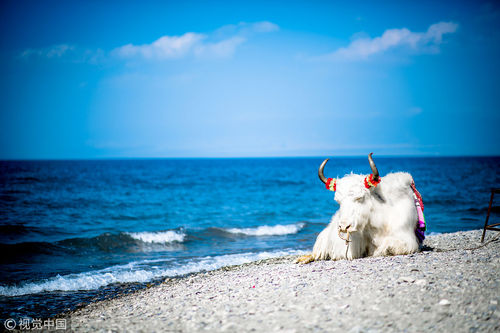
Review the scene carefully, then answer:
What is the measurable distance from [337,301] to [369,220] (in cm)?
226

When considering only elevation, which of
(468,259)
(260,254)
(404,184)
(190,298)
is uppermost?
(404,184)

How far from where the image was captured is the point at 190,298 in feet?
17.9

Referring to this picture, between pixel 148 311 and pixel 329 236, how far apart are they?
3.50 metres

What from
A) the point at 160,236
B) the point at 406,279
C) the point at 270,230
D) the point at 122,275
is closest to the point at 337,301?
the point at 406,279

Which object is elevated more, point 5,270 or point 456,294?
point 456,294

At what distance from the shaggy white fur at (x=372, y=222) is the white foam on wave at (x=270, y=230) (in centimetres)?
793

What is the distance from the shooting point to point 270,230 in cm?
1523

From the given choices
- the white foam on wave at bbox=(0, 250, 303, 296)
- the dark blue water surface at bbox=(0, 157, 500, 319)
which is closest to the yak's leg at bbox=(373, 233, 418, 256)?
the white foam on wave at bbox=(0, 250, 303, 296)

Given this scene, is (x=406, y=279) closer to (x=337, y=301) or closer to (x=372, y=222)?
(x=337, y=301)

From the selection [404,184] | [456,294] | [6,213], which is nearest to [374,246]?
[404,184]

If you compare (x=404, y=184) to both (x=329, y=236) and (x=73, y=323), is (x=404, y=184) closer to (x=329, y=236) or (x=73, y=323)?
(x=329, y=236)

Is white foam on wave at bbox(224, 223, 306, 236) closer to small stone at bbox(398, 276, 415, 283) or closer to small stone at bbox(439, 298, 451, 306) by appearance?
small stone at bbox(398, 276, 415, 283)

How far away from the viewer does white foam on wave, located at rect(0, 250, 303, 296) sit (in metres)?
7.67

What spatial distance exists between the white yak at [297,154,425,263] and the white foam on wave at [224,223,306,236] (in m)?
7.87
